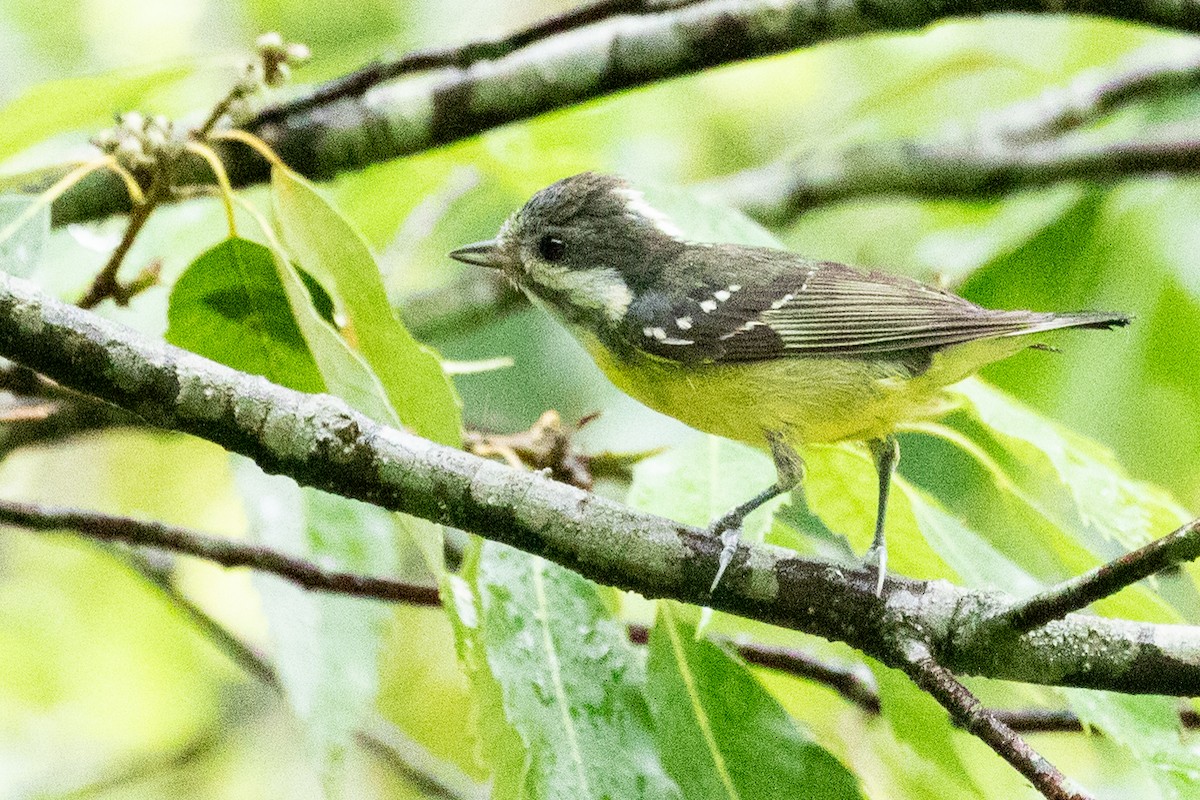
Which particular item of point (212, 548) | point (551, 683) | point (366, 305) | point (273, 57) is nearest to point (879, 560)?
point (551, 683)

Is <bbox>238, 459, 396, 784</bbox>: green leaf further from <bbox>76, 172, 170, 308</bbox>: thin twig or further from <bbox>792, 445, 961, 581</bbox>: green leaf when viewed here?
<bbox>792, 445, 961, 581</bbox>: green leaf

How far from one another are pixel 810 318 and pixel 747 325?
166 mm

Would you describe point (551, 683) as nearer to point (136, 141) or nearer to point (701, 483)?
point (701, 483)

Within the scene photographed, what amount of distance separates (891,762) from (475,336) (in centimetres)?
280

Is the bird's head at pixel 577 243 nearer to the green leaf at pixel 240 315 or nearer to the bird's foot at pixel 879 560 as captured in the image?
the green leaf at pixel 240 315

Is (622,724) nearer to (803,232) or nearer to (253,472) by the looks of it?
(253,472)

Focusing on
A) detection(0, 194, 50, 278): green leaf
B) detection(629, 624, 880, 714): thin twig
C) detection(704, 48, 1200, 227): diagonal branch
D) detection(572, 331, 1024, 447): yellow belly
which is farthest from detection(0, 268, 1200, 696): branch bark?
detection(704, 48, 1200, 227): diagonal branch

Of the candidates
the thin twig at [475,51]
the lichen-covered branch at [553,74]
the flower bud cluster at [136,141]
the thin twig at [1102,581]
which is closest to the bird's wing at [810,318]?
the lichen-covered branch at [553,74]

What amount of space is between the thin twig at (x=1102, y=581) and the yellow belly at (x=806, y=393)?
0.99 metres

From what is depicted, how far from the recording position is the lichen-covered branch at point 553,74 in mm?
3340

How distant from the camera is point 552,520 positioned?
2090 mm

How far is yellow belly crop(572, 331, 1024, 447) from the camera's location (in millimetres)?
2938

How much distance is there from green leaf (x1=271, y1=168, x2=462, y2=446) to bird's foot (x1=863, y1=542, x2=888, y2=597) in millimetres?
795

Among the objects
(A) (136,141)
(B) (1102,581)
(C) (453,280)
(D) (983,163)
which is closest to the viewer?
(B) (1102,581)
